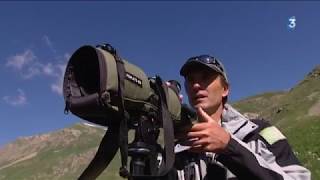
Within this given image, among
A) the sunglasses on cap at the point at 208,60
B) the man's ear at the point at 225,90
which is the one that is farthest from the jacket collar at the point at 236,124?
the sunglasses on cap at the point at 208,60

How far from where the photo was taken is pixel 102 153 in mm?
4145

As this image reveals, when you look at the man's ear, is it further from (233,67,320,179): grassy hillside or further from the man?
(233,67,320,179): grassy hillside

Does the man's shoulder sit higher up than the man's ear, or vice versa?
the man's ear

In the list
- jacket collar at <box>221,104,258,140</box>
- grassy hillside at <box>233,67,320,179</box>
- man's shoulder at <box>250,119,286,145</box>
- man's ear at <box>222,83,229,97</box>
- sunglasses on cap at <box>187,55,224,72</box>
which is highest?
sunglasses on cap at <box>187,55,224,72</box>

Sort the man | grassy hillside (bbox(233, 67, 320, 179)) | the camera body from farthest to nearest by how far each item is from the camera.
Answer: grassy hillside (bbox(233, 67, 320, 179)) < the man < the camera body

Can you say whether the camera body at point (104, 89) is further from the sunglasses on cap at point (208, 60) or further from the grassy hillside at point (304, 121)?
the grassy hillside at point (304, 121)

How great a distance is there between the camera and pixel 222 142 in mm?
4078

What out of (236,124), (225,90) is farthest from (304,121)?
(236,124)

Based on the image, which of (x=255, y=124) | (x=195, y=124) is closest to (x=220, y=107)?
(x=255, y=124)

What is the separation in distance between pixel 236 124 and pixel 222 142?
108cm

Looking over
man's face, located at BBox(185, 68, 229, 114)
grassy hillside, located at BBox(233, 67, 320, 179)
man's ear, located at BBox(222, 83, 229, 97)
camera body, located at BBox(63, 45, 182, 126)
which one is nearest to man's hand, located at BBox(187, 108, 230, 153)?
camera body, located at BBox(63, 45, 182, 126)

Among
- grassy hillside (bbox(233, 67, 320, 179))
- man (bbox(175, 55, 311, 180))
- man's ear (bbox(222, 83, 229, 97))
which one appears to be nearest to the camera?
man (bbox(175, 55, 311, 180))

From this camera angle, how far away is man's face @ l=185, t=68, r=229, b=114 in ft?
17.6

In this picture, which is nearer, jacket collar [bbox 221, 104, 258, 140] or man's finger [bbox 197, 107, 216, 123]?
man's finger [bbox 197, 107, 216, 123]
